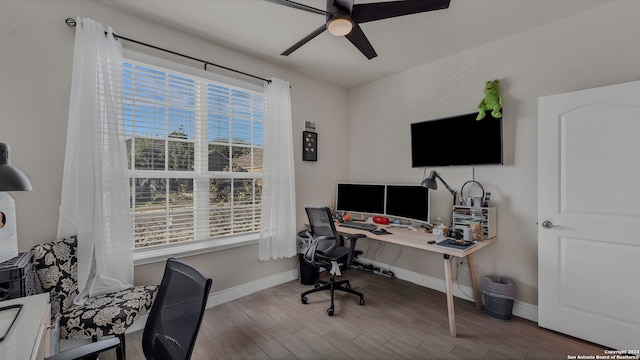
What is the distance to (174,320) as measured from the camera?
43.6 inches

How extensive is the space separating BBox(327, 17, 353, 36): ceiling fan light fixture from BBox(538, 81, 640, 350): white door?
1.85 m

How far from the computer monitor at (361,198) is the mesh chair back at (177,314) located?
2432 mm

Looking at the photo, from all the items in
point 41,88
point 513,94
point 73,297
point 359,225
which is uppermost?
point 513,94

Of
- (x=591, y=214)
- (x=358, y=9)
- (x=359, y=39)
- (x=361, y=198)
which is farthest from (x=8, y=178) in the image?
(x=591, y=214)

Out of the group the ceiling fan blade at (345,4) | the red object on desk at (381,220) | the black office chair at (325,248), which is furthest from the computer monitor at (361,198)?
the ceiling fan blade at (345,4)

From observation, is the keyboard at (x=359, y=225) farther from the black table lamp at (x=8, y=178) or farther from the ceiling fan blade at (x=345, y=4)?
the black table lamp at (x=8, y=178)

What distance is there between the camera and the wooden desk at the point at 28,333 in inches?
35.9

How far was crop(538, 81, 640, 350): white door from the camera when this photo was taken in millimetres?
1874

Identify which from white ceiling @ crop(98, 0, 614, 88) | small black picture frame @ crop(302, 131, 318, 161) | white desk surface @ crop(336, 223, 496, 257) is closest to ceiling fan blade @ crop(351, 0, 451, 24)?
white ceiling @ crop(98, 0, 614, 88)

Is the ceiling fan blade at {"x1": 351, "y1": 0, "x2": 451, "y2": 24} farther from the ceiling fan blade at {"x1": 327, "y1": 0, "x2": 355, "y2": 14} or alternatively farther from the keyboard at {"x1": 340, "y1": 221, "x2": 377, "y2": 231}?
the keyboard at {"x1": 340, "y1": 221, "x2": 377, "y2": 231}

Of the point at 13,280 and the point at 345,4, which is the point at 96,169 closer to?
the point at 13,280

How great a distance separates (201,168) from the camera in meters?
2.59

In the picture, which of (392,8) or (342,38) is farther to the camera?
(342,38)

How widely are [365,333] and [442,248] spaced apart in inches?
37.7
